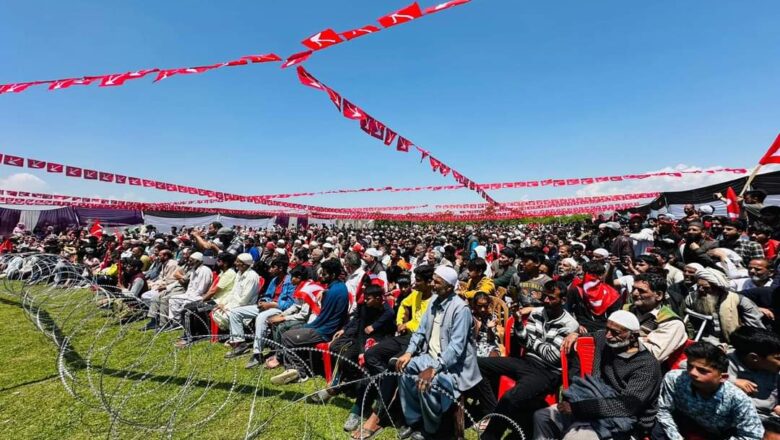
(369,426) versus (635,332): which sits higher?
(635,332)

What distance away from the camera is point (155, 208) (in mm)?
24547

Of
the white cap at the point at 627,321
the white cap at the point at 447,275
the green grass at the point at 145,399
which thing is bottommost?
the green grass at the point at 145,399

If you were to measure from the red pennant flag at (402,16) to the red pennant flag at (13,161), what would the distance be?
14978 mm

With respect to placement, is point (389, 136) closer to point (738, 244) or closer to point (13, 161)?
point (738, 244)

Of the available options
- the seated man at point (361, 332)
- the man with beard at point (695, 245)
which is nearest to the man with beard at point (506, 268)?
the seated man at point (361, 332)

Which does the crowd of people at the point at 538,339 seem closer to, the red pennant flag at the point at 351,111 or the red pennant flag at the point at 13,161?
the red pennant flag at the point at 351,111

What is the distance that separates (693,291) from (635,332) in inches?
73.5

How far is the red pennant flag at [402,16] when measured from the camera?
158 inches

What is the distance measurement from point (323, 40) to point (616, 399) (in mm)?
5046

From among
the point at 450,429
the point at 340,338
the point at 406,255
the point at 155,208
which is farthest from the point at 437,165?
the point at 155,208

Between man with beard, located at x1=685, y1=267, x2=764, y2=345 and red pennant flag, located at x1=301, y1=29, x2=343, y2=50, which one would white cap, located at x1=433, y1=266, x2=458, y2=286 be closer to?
man with beard, located at x1=685, y1=267, x2=764, y2=345

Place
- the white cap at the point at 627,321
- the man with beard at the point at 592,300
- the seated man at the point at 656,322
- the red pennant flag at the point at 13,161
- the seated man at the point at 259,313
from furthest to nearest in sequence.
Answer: the red pennant flag at the point at 13,161 → the seated man at the point at 259,313 → the man with beard at the point at 592,300 → the seated man at the point at 656,322 → the white cap at the point at 627,321

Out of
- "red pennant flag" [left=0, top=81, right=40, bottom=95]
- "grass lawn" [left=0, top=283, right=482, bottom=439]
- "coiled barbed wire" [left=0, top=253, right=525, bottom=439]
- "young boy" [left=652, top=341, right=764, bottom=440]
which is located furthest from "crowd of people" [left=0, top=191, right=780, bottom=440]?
"red pennant flag" [left=0, top=81, right=40, bottom=95]

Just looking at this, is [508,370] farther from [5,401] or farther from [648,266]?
[5,401]
